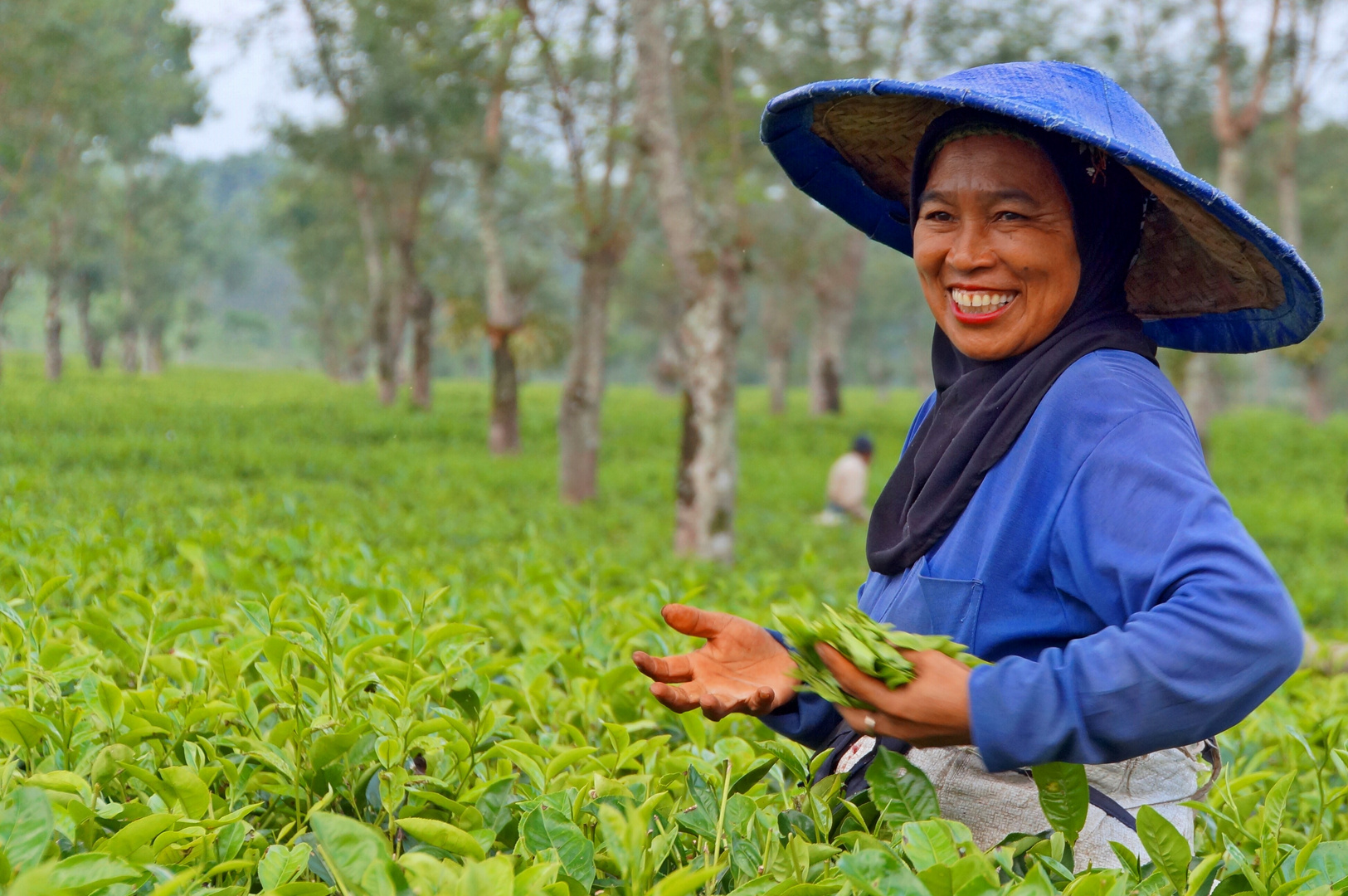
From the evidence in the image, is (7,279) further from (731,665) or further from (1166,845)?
(1166,845)

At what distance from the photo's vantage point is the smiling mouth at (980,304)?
→ 162 cm

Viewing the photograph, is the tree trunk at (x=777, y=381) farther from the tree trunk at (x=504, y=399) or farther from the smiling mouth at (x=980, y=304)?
the smiling mouth at (x=980, y=304)

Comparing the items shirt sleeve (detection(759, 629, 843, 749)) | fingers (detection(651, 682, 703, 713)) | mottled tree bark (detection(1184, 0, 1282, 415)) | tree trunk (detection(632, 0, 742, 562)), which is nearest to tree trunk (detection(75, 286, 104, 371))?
tree trunk (detection(632, 0, 742, 562))

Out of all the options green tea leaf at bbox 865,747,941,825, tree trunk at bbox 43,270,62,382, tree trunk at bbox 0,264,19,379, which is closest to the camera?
green tea leaf at bbox 865,747,941,825

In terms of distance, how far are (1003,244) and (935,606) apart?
501mm

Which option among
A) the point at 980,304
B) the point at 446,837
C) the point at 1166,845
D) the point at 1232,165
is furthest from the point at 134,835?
the point at 1232,165

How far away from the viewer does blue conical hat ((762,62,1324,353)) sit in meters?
1.50

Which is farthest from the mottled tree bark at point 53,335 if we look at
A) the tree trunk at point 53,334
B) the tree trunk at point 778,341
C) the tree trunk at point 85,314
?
the tree trunk at point 778,341

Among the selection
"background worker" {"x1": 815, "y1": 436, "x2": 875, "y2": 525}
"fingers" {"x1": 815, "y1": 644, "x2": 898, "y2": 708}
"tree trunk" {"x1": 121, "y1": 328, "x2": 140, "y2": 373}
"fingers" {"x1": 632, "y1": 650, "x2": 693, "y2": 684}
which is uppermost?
"tree trunk" {"x1": 121, "y1": 328, "x2": 140, "y2": 373}

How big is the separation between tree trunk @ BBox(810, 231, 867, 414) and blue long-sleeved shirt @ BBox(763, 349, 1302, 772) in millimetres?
23364

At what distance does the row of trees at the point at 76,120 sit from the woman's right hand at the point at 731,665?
748cm

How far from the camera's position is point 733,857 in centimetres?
137

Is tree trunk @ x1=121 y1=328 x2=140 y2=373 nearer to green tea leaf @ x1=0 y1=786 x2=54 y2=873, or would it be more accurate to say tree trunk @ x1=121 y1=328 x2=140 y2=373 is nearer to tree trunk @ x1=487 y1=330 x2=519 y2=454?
tree trunk @ x1=487 y1=330 x2=519 y2=454

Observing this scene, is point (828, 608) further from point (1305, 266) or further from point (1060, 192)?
point (1305, 266)
